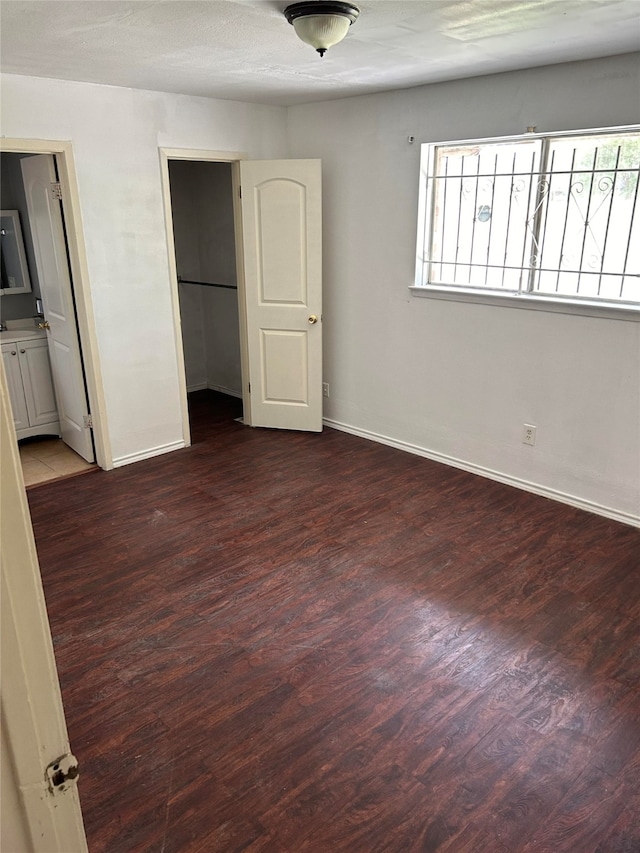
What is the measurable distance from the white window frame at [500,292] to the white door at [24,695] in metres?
3.32

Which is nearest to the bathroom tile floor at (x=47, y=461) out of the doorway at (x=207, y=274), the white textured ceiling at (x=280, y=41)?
the doorway at (x=207, y=274)

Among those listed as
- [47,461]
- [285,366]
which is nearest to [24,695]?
[47,461]

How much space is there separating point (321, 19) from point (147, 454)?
A: 10.2 ft

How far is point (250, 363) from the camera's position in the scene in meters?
5.00

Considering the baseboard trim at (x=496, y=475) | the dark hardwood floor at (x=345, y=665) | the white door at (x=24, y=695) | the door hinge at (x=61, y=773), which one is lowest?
the dark hardwood floor at (x=345, y=665)

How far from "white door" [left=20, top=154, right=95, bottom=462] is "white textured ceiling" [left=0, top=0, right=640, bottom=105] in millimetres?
779

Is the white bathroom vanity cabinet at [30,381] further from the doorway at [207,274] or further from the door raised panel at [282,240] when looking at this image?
the door raised panel at [282,240]

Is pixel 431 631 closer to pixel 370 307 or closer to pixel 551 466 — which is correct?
pixel 551 466

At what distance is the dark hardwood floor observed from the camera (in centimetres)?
187

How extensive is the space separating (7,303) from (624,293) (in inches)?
176

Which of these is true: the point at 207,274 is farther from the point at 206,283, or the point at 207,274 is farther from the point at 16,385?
the point at 16,385

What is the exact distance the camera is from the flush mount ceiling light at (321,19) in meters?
2.23

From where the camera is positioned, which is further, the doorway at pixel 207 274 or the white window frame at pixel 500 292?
the doorway at pixel 207 274

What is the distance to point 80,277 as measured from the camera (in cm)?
391
